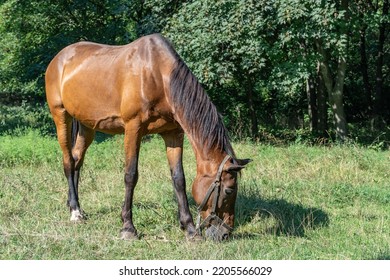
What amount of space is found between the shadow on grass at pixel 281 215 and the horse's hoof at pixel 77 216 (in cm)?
194

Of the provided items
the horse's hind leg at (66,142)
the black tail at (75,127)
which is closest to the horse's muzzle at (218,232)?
the horse's hind leg at (66,142)

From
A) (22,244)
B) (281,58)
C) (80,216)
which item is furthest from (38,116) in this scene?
(22,244)

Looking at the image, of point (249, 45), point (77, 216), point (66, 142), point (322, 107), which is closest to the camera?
point (77, 216)

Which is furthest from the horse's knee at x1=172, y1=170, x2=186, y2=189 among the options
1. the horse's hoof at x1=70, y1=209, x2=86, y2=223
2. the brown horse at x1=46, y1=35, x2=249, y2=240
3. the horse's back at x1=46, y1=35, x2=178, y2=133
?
the horse's hoof at x1=70, y1=209, x2=86, y2=223

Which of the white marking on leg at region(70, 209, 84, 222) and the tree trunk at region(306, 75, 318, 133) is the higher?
the white marking on leg at region(70, 209, 84, 222)

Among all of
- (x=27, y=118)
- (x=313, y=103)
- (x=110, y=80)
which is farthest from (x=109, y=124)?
(x=27, y=118)

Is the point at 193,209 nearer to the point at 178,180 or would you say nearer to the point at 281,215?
the point at 178,180

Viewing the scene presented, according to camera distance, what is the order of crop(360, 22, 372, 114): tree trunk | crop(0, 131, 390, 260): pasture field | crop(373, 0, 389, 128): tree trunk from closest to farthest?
1. crop(0, 131, 390, 260): pasture field
2. crop(373, 0, 389, 128): tree trunk
3. crop(360, 22, 372, 114): tree trunk

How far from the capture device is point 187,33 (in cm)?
1437

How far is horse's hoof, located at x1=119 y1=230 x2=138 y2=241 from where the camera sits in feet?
19.9

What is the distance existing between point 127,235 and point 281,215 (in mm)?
1968

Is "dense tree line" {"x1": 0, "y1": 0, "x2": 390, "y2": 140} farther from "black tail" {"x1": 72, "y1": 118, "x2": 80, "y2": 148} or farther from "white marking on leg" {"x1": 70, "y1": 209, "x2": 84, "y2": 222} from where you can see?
"white marking on leg" {"x1": 70, "y1": 209, "x2": 84, "y2": 222}

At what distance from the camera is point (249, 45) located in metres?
14.0
